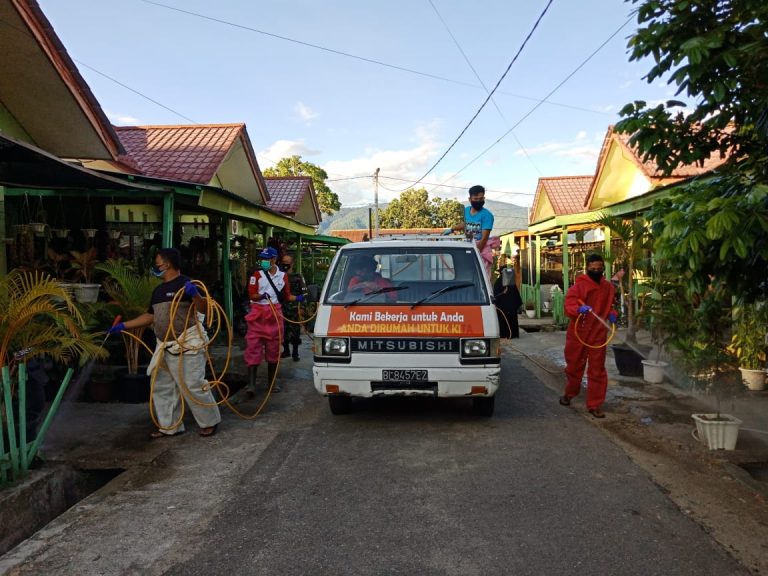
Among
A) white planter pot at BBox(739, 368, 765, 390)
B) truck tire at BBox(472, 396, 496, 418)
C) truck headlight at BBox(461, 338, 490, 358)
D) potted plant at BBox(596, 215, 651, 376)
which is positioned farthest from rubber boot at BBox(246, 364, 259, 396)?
white planter pot at BBox(739, 368, 765, 390)

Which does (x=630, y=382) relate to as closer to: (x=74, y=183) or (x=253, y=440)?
(x=253, y=440)

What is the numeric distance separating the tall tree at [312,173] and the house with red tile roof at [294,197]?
12484 millimetres

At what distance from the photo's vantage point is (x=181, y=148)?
13516 millimetres

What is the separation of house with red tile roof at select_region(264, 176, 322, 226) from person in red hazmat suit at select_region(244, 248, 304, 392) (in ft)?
45.1

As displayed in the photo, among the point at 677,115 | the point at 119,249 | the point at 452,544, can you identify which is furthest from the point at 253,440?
the point at 119,249

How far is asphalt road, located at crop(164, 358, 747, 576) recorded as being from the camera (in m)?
3.11

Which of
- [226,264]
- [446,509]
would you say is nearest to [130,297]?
[226,264]

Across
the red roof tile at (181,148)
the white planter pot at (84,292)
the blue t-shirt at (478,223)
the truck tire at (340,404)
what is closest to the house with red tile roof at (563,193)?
the red roof tile at (181,148)

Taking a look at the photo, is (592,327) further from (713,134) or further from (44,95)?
(44,95)

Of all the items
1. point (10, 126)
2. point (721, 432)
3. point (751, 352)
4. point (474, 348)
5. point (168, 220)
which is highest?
point (10, 126)

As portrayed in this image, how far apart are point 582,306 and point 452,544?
348cm

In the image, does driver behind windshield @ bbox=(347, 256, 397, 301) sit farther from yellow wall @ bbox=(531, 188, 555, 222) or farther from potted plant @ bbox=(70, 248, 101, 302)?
yellow wall @ bbox=(531, 188, 555, 222)

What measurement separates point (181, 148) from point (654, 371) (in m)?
11.1

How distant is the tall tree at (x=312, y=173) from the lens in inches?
1447
